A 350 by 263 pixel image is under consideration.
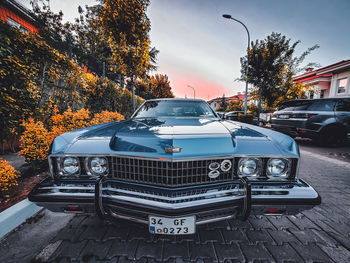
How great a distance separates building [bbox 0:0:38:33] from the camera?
9078mm

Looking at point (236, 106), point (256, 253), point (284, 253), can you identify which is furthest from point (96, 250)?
point (236, 106)

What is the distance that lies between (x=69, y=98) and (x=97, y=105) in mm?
2239

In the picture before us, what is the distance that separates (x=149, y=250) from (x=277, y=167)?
4.71 feet

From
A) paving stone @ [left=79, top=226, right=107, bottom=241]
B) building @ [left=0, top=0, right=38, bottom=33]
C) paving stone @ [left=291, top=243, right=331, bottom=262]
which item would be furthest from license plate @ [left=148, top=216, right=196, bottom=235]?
building @ [left=0, top=0, right=38, bottom=33]

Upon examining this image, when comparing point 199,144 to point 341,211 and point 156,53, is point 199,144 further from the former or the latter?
point 156,53

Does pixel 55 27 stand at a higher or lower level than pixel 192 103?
higher

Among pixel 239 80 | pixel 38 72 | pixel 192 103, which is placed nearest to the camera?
pixel 192 103

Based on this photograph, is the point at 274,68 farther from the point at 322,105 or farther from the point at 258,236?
the point at 258,236

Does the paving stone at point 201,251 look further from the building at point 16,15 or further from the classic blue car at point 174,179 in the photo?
the building at point 16,15

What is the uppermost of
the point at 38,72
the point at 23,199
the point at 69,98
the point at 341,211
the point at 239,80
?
the point at 239,80

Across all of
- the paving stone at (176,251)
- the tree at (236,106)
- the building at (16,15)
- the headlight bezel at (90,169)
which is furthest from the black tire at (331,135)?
the tree at (236,106)

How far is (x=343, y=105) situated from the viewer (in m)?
5.41

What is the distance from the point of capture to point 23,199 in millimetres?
1991

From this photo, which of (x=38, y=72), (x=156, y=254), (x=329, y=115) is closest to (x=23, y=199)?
(x=156, y=254)
